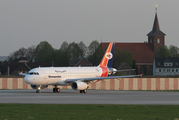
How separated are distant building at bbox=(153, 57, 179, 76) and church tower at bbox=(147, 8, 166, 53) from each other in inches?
819

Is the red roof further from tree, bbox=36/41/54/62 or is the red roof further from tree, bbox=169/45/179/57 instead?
tree, bbox=36/41/54/62

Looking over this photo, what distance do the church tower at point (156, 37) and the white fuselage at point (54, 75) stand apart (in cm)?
13366

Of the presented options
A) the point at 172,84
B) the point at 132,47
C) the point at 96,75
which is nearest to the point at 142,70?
the point at 132,47

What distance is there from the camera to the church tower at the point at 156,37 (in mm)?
178000

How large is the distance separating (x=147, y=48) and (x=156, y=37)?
28.9ft

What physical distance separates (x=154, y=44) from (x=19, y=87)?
423 ft

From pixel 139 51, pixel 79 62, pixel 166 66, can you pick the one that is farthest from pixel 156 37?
pixel 79 62

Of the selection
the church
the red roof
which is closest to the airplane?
the church

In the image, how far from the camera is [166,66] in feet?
512

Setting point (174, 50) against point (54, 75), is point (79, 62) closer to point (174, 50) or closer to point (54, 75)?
point (174, 50)
